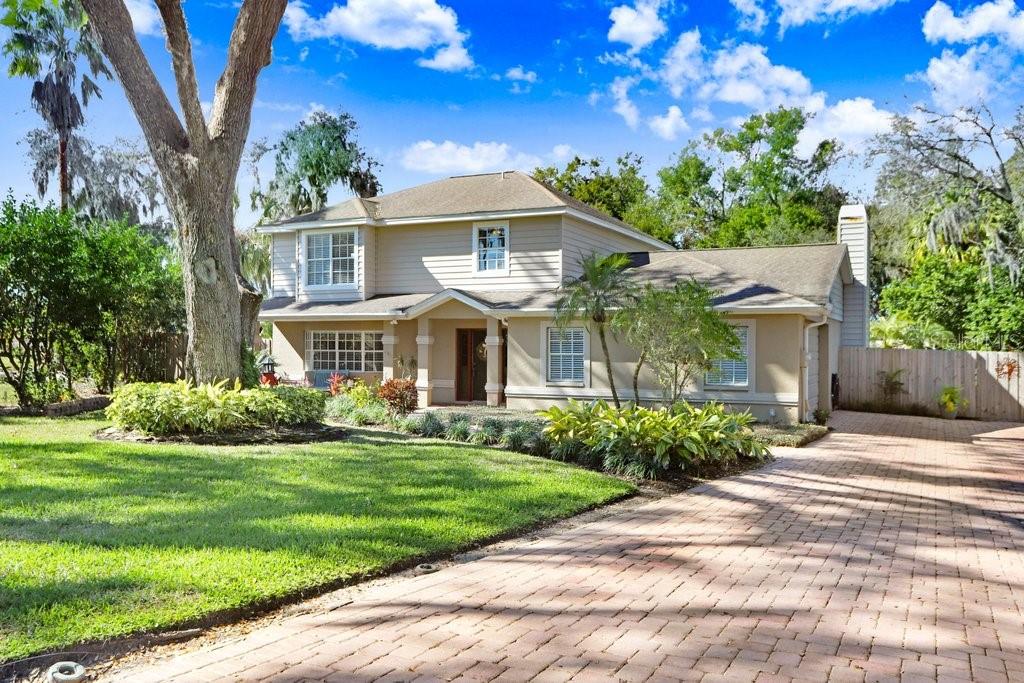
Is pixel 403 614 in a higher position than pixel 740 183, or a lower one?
lower

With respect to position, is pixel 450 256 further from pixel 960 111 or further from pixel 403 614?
pixel 403 614

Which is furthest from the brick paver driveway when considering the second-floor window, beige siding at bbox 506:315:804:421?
the second-floor window

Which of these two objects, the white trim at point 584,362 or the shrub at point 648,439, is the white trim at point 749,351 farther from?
the shrub at point 648,439

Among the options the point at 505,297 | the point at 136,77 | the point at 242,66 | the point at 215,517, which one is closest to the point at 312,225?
the point at 505,297

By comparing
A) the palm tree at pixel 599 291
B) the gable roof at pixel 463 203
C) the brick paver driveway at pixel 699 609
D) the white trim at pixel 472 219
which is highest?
the gable roof at pixel 463 203

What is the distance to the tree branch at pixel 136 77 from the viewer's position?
12.5m

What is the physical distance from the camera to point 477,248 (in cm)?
2152

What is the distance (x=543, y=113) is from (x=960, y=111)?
13640 mm

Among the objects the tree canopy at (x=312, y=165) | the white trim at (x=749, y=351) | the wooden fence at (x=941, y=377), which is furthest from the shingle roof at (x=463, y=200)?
the tree canopy at (x=312, y=165)

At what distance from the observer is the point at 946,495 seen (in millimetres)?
9859

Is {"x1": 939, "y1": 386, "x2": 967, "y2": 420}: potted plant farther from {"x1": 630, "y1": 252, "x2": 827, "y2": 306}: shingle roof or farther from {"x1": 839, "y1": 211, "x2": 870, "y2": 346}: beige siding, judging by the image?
{"x1": 630, "y1": 252, "x2": 827, "y2": 306}: shingle roof

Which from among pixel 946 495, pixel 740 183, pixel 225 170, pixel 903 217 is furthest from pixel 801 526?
pixel 740 183

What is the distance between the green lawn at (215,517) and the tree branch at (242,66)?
5443 millimetres

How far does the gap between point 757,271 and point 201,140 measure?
12.9 m
